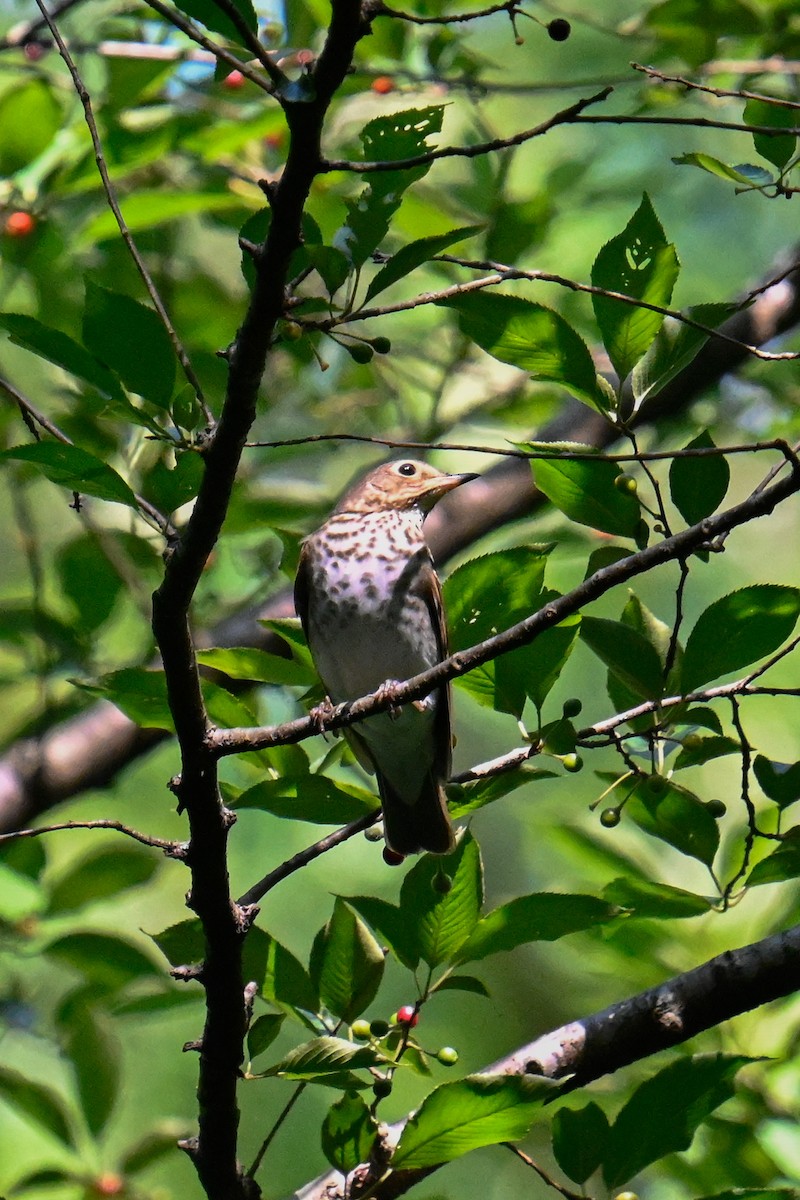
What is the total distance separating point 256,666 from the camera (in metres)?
2.86

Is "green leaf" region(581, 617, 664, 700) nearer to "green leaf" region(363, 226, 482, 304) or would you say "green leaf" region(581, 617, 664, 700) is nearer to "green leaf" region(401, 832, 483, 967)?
A: "green leaf" region(401, 832, 483, 967)

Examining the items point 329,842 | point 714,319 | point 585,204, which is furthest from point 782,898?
point 585,204

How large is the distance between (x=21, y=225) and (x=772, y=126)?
2.70m

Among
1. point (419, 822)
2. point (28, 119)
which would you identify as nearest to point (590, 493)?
point (419, 822)

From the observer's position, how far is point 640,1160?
8.13 ft

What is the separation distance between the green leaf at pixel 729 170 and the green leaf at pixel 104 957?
2466 millimetres

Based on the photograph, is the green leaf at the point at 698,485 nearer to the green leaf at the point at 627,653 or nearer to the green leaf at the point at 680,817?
the green leaf at the point at 627,653

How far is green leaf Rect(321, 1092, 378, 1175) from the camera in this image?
249cm

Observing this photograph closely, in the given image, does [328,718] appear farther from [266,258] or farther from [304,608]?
[304,608]

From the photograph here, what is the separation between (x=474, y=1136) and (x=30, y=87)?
134 inches

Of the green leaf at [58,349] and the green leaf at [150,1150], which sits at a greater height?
the green leaf at [58,349]

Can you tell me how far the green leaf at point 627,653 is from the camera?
2.47 m

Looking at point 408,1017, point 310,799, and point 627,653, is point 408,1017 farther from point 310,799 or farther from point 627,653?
point 627,653

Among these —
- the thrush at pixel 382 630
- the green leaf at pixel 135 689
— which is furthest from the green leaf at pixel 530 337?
the thrush at pixel 382 630
